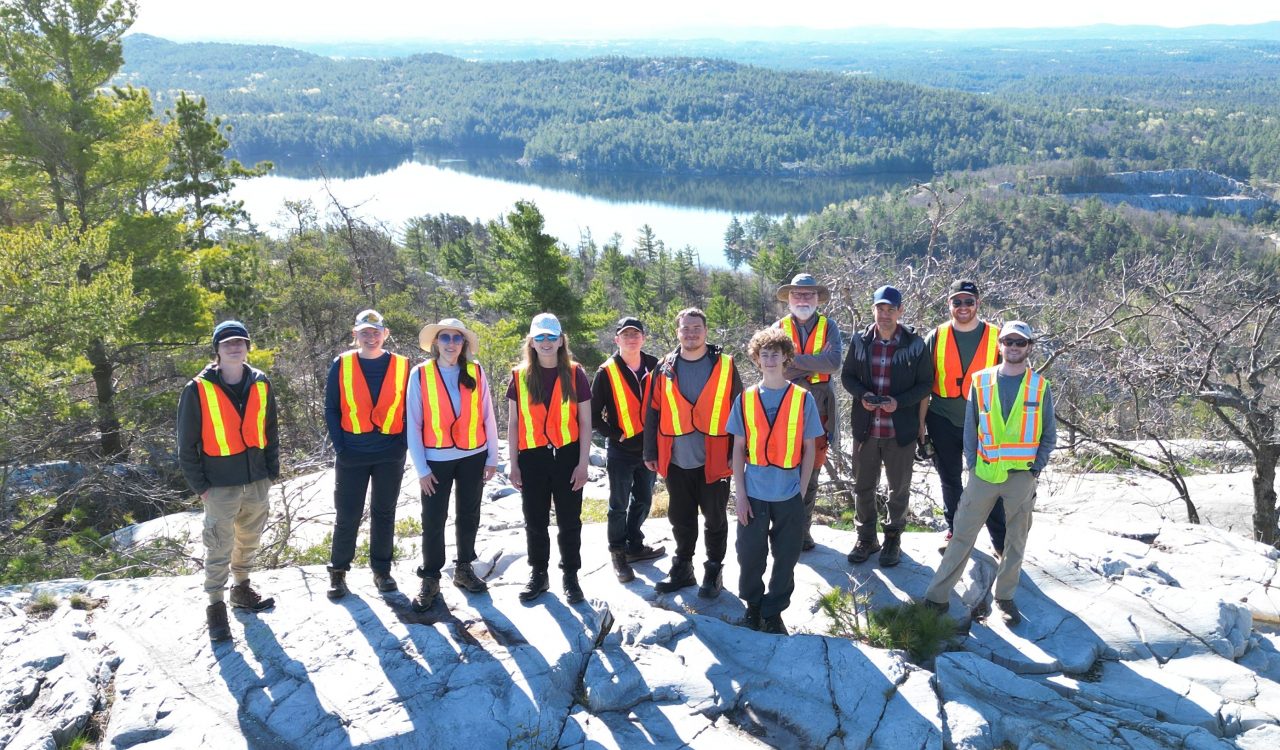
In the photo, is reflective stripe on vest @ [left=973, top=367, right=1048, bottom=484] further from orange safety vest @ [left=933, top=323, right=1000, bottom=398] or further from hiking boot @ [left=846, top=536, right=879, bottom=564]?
hiking boot @ [left=846, top=536, right=879, bottom=564]

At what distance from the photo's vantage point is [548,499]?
5484 millimetres

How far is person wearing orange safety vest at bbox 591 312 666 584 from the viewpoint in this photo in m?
5.71

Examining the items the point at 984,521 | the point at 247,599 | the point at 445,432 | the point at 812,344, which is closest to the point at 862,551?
the point at 984,521

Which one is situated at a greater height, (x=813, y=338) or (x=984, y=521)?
(x=813, y=338)

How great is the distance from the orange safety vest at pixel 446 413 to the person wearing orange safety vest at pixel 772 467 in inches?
67.9

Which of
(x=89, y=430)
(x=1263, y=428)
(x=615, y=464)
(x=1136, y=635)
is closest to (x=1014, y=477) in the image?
(x=1136, y=635)

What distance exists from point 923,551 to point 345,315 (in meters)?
22.0

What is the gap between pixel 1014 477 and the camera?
5234mm

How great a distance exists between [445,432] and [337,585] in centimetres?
148

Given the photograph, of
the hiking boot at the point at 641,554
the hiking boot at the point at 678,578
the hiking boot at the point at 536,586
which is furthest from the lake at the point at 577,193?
the hiking boot at the point at 536,586

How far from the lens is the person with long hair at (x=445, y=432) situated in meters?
5.20

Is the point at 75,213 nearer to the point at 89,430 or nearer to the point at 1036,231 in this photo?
the point at 89,430

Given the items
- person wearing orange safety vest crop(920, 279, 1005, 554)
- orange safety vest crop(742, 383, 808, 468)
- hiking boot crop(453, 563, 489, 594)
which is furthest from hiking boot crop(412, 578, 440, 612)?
person wearing orange safety vest crop(920, 279, 1005, 554)

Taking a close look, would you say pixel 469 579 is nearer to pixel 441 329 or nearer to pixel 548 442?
pixel 548 442
